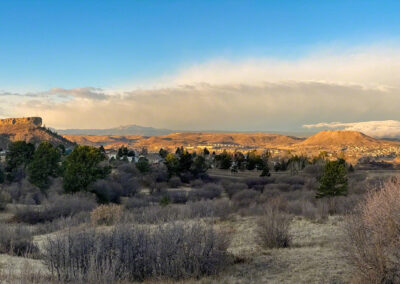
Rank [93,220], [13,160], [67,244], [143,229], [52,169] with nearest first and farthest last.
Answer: [67,244], [143,229], [93,220], [52,169], [13,160]

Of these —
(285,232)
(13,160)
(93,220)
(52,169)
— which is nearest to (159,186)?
(52,169)

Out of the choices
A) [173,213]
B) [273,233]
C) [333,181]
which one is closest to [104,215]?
[173,213]

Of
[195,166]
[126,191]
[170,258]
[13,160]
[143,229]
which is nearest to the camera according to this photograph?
[170,258]

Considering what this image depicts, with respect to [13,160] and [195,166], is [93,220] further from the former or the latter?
[195,166]

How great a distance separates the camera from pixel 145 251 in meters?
9.05

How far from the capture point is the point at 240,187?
5044 centimetres

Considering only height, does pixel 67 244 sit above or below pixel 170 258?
above

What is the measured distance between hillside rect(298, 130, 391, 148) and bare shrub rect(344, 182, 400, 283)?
151 metres

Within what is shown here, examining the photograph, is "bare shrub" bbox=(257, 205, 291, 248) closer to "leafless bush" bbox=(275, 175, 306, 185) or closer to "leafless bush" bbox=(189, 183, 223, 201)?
"leafless bush" bbox=(189, 183, 223, 201)

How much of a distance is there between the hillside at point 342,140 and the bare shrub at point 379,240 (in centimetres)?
15122

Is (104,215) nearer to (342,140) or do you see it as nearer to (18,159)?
(18,159)

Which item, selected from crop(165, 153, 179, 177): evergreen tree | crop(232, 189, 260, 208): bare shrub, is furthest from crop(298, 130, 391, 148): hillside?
crop(232, 189, 260, 208): bare shrub

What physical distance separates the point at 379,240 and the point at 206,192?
3786cm

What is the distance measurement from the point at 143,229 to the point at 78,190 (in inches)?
1160
